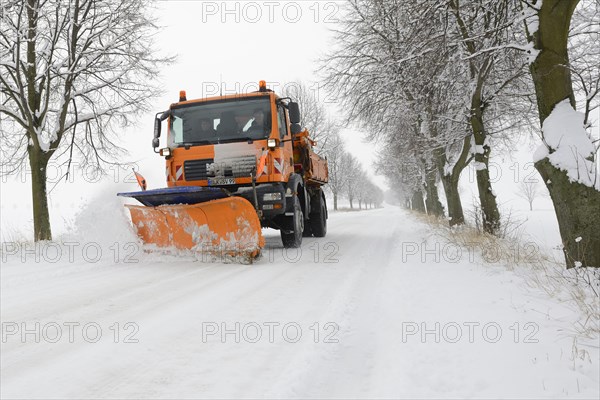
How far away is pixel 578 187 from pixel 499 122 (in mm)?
9262

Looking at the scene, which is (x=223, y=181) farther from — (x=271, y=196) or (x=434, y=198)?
(x=434, y=198)

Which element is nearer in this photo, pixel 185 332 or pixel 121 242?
pixel 185 332

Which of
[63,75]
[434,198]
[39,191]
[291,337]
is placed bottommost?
[291,337]

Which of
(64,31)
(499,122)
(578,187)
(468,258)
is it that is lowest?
(468,258)

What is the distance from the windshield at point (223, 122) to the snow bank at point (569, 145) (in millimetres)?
4168

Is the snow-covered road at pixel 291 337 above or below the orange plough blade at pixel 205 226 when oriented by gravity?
below

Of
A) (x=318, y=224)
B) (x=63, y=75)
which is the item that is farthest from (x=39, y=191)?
(x=318, y=224)

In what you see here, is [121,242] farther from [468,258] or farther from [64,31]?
[468,258]

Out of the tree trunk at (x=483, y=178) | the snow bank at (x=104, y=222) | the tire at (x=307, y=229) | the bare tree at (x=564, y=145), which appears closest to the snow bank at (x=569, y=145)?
the bare tree at (x=564, y=145)

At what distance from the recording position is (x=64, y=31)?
8836mm

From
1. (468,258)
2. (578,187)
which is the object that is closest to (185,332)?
(578,187)

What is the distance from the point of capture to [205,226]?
250 inches

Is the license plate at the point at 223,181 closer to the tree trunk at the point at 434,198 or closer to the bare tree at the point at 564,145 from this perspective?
the bare tree at the point at 564,145

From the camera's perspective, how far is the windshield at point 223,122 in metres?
6.79
